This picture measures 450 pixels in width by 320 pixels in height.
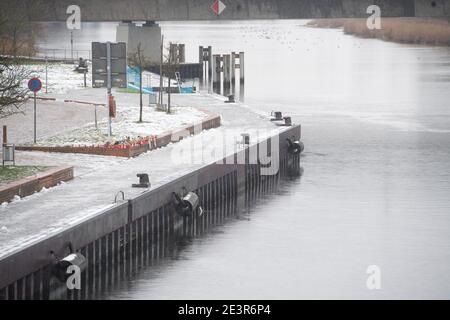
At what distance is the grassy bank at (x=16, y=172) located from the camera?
33425 mm

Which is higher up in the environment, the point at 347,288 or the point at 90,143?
the point at 90,143

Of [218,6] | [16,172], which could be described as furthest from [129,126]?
[218,6]

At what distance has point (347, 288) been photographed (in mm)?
31469

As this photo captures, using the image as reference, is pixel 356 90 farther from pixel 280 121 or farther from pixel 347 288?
pixel 347 288

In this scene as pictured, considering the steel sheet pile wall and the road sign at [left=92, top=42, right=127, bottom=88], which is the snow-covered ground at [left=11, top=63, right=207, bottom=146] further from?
the steel sheet pile wall

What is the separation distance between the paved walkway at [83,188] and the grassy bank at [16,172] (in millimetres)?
966

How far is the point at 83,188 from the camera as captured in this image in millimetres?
33969

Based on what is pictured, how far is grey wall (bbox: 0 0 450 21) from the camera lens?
271 ft

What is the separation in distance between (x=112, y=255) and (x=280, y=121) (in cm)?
2403

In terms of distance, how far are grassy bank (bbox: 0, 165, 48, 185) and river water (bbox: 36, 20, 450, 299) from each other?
4.49 meters

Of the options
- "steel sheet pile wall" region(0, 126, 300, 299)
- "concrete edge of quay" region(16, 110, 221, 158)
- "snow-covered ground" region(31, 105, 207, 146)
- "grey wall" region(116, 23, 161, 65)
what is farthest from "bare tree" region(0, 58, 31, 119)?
"grey wall" region(116, 23, 161, 65)

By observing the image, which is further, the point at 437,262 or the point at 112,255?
the point at 437,262
